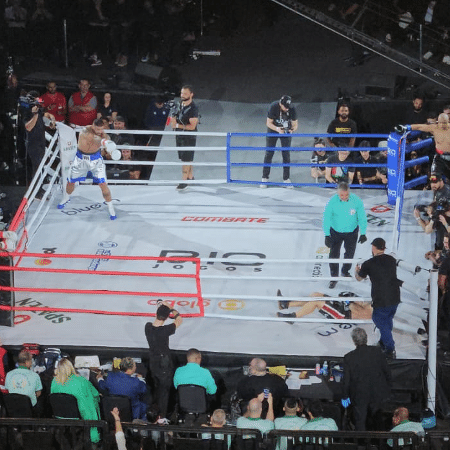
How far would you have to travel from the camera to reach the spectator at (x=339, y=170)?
12.5m

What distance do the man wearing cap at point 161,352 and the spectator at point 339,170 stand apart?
4031 mm

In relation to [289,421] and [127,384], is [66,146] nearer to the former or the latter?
[127,384]

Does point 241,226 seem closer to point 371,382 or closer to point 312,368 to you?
point 312,368

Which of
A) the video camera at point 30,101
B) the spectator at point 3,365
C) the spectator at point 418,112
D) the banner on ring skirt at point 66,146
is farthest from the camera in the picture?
the spectator at point 418,112

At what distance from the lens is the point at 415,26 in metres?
15.7

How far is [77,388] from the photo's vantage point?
8680 millimetres

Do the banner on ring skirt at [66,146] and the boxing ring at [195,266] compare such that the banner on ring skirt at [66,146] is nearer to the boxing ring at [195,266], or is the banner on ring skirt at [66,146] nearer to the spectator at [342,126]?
the boxing ring at [195,266]

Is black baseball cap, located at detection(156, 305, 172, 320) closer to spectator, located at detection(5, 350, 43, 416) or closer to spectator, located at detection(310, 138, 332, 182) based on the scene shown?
spectator, located at detection(5, 350, 43, 416)

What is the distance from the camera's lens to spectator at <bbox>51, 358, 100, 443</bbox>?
8.66 metres

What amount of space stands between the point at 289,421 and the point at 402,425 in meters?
0.91

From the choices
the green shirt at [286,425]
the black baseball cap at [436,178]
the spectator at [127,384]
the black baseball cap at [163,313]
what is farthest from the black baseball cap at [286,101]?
the green shirt at [286,425]

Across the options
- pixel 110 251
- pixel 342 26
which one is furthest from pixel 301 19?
pixel 110 251

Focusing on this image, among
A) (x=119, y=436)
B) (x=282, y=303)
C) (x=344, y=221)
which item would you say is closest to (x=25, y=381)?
(x=119, y=436)

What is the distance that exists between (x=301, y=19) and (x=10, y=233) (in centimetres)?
886
